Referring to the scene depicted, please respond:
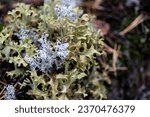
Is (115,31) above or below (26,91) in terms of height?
above

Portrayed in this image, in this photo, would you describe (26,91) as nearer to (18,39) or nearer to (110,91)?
(18,39)

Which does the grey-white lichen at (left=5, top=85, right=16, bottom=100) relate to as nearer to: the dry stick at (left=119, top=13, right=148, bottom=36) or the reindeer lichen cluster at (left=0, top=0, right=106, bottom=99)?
the reindeer lichen cluster at (left=0, top=0, right=106, bottom=99)

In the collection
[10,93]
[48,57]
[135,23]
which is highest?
[135,23]

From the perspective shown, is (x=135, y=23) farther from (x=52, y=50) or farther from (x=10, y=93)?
(x=10, y=93)

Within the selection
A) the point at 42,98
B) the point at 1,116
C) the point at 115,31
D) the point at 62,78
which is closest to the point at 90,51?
the point at 62,78

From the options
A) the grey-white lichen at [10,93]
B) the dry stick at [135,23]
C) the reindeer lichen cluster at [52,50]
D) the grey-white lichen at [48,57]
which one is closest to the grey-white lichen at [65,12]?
the reindeer lichen cluster at [52,50]

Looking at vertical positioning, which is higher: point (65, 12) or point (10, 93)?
point (65, 12)

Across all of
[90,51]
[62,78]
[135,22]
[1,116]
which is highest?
[135,22]

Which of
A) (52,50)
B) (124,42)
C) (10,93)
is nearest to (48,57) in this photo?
(52,50)
